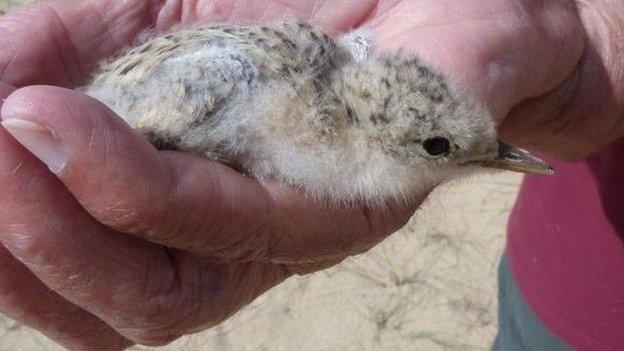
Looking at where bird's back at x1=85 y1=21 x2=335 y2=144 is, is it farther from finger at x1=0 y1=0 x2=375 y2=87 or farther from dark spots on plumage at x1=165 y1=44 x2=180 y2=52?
finger at x1=0 y1=0 x2=375 y2=87

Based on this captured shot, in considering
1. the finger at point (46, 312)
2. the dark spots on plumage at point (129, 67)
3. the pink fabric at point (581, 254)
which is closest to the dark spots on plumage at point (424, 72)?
the dark spots on plumage at point (129, 67)

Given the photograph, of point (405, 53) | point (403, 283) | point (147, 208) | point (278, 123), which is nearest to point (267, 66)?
point (278, 123)

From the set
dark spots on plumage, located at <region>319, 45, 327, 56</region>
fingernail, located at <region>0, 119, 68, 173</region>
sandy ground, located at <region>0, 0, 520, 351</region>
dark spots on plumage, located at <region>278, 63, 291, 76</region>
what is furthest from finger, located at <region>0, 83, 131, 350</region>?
sandy ground, located at <region>0, 0, 520, 351</region>

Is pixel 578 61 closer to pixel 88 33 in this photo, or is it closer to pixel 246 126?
pixel 246 126

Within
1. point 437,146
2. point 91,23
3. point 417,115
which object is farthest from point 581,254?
point 91,23

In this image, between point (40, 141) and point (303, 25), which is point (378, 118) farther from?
point (40, 141)

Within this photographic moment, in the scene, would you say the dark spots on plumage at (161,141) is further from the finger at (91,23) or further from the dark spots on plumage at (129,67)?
the finger at (91,23)
